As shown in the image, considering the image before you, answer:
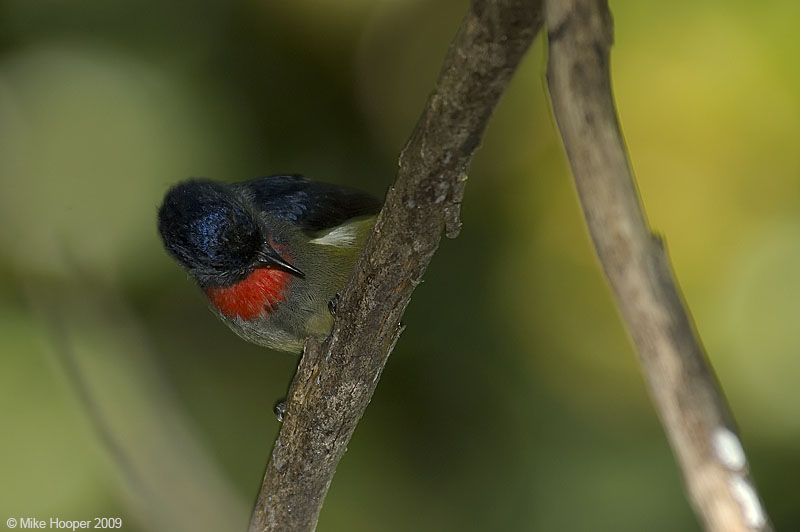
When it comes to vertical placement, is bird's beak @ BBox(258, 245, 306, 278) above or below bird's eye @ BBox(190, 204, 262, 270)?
below

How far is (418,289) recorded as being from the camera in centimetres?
424

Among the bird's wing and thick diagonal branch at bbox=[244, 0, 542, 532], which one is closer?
thick diagonal branch at bbox=[244, 0, 542, 532]

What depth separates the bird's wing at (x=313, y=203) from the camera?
3.33 meters

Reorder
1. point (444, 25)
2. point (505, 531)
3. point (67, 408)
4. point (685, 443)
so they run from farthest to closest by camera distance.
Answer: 1. point (444, 25)
2. point (67, 408)
3. point (505, 531)
4. point (685, 443)

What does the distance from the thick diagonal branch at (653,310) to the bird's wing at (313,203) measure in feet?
7.83

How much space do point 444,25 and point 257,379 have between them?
2182 mm

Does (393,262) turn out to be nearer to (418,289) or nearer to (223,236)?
(223,236)

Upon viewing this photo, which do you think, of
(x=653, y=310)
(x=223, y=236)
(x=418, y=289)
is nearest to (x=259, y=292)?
(x=223, y=236)

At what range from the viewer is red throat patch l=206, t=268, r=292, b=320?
3.00 metres

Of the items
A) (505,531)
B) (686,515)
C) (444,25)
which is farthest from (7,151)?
(686,515)

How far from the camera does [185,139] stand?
443 cm

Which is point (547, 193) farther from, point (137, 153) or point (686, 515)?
point (137, 153)

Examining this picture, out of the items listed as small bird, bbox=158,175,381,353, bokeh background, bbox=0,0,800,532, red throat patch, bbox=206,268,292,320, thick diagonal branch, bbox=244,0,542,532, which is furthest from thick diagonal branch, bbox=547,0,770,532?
bokeh background, bbox=0,0,800,532

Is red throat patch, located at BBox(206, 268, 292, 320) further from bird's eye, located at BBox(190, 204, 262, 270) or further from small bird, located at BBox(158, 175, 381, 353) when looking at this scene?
bird's eye, located at BBox(190, 204, 262, 270)
